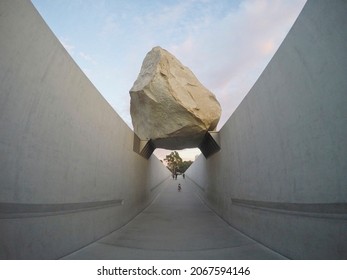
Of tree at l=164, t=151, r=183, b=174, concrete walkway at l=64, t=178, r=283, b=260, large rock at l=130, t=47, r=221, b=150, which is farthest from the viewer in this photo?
tree at l=164, t=151, r=183, b=174

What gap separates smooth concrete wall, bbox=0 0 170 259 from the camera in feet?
10.7

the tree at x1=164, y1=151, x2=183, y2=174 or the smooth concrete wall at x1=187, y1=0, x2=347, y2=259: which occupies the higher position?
the tree at x1=164, y1=151, x2=183, y2=174

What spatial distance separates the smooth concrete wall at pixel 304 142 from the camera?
3.24 m

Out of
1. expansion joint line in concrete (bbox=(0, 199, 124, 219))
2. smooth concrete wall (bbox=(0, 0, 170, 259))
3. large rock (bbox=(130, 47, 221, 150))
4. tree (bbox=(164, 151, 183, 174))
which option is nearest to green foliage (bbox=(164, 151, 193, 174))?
tree (bbox=(164, 151, 183, 174))

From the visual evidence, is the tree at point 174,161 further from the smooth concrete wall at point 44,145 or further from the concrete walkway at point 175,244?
the smooth concrete wall at point 44,145

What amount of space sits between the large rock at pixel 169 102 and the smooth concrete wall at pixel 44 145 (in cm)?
402

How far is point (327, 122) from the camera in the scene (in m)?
3.43

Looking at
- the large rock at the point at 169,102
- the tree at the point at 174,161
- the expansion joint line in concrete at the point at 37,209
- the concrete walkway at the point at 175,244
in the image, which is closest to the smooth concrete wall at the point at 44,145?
the expansion joint line in concrete at the point at 37,209

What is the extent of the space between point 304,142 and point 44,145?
4.96 meters

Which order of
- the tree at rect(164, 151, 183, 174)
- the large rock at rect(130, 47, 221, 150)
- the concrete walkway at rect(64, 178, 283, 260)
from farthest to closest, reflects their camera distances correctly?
the tree at rect(164, 151, 183, 174)
the large rock at rect(130, 47, 221, 150)
the concrete walkway at rect(64, 178, 283, 260)

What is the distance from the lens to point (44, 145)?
404 cm

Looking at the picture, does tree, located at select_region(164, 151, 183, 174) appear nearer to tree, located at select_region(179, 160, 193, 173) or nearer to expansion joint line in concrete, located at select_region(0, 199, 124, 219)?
tree, located at select_region(179, 160, 193, 173)

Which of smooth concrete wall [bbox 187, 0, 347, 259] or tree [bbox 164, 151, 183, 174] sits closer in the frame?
smooth concrete wall [bbox 187, 0, 347, 259]

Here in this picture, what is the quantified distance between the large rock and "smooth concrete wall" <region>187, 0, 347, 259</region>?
167 inches
